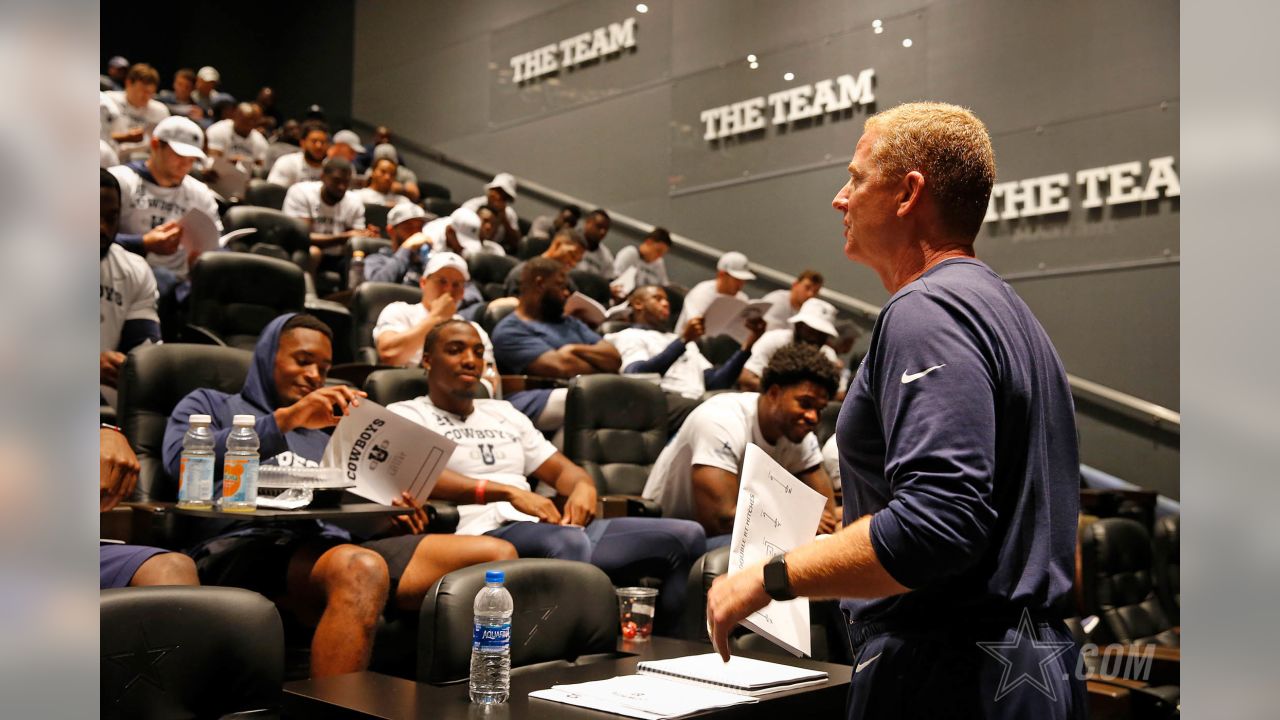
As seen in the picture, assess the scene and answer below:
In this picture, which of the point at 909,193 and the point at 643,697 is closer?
the point at 909,193

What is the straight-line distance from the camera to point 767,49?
902cm

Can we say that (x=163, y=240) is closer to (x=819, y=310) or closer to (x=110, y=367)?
(x=110, y=367)

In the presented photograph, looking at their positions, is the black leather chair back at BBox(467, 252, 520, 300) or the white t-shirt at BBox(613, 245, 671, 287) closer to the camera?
the black leather chair back at BBox(467, 252, 520, 300)

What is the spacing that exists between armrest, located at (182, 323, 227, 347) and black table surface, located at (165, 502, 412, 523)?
5.94 ft

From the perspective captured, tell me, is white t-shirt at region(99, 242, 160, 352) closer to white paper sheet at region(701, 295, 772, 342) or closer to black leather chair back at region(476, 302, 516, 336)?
black leather chair back at region(476, 302, 516, 336)

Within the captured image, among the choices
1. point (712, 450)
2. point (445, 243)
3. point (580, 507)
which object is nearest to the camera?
point (580, 507)

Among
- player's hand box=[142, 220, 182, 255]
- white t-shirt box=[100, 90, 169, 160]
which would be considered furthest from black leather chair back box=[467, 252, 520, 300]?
white t-shirt box=[100, 90, 169, 160]

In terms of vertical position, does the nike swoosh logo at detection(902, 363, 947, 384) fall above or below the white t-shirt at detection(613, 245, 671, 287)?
below

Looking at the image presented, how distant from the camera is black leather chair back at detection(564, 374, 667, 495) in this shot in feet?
14.1

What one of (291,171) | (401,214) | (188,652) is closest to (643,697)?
(188,652)

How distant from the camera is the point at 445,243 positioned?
7.71 meters

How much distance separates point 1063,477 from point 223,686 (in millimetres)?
1382

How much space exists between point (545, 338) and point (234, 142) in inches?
229

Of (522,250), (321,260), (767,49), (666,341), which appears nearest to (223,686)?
(666,341)
